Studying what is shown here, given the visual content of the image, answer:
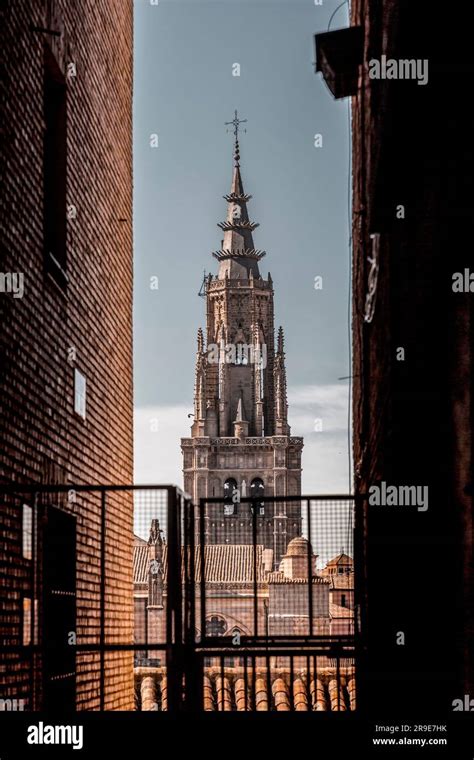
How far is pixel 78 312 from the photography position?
45.4 ft

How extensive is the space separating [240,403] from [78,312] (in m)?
126

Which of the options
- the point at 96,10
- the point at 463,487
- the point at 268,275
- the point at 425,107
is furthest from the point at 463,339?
the point at 268,275

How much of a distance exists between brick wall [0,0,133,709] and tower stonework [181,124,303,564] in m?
119

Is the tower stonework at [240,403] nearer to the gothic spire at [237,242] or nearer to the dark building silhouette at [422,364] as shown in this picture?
the gothic spire at [237,242]

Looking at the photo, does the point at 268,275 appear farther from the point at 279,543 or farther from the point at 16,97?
the point at 16,97

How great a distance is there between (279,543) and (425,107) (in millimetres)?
110996

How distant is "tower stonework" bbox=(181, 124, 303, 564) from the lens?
452 feet

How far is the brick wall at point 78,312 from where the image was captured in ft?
35.1
